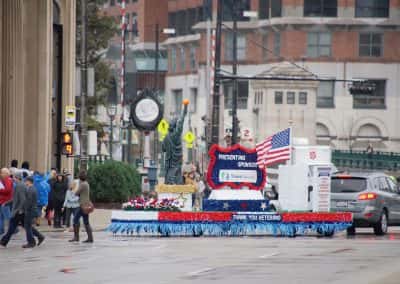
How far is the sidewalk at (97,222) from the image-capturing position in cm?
3854

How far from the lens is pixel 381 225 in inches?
1439

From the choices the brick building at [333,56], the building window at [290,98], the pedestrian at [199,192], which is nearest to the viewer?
the pedestrian at [199,192]

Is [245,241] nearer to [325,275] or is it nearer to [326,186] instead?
[326,186]

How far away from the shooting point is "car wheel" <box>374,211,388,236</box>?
36.5 m

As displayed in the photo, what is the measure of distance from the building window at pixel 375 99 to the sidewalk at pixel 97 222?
5385 cm

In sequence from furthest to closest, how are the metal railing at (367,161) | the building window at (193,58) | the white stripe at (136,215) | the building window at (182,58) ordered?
the building window at (182,58), the building window at (193,58), the metal railing at (367,161), the white stripe at (136,215)

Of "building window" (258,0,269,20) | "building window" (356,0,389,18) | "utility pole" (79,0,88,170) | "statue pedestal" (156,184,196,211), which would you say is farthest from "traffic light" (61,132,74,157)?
"building window" (258,0,269,20)

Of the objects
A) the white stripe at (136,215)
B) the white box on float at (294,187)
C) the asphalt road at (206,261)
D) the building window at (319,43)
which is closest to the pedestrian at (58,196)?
the asphalt road at (206,261)

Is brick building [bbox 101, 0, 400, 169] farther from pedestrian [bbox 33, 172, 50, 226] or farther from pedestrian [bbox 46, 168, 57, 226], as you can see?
pedestrian [bbox 33, 172, 50, 226]

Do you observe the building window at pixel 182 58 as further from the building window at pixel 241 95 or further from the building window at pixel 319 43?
the building window at pixel 319 43

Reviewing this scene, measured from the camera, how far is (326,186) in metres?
36.0

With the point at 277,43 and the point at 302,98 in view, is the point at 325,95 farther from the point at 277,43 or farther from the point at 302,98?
the point at 302,98

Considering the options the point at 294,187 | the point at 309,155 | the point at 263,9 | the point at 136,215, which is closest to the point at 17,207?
the point at 136,215

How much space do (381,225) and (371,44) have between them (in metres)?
64.5
